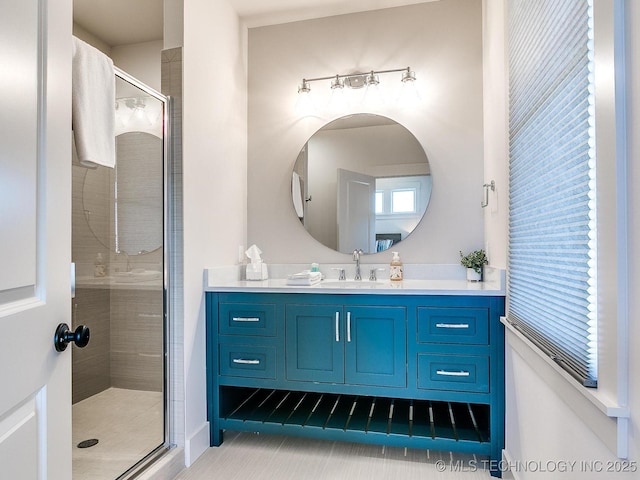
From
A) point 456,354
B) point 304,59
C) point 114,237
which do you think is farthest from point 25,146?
point 304,59

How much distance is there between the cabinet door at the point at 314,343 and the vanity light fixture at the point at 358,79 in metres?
1.53

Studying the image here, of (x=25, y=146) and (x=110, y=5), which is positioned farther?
(x=110, y=5)

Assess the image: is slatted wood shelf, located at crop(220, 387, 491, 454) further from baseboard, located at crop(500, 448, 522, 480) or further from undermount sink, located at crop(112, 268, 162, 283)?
undermount sink, located at crop(112, 268, 162, 283)

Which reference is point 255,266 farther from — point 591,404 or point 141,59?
point 591,404

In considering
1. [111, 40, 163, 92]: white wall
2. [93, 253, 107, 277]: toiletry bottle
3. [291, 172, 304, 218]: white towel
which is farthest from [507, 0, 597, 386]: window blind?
[111, 40, 163, 92]: white wall

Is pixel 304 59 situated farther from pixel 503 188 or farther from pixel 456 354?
pixel 456 354

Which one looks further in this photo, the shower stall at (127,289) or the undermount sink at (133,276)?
the undermount sink at (133,276)

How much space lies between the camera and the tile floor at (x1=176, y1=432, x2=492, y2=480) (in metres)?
1.87

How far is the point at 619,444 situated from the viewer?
76 centimetres

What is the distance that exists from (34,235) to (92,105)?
84 centimetres

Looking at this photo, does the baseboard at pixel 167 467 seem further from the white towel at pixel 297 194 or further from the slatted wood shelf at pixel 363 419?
the white towel at pixel 297 194

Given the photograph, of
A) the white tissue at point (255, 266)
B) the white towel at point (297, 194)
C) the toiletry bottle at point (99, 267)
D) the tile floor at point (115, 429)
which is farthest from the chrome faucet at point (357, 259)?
the toiletry bottle at point (99, 267)

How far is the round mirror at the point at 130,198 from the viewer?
5.91ft

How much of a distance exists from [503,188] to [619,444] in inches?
51.7
